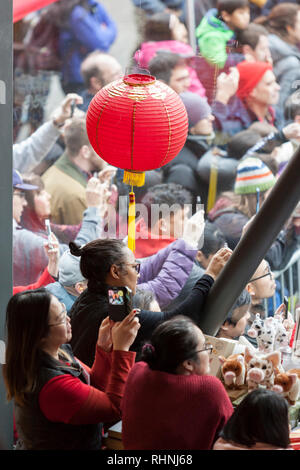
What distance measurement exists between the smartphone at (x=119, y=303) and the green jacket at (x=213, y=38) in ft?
9.63

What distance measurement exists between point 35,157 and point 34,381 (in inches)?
128

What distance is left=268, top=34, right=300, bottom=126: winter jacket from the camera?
476 cm

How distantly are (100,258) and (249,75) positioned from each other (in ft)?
9.18

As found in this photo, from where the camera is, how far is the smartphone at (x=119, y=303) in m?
2.17

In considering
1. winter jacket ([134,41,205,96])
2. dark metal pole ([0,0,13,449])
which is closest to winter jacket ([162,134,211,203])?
winter jacket ([134,41,205,96])

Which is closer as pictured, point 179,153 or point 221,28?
point 221,28

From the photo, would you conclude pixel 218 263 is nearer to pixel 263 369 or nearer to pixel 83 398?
pixel 263 369

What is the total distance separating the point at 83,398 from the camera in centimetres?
196

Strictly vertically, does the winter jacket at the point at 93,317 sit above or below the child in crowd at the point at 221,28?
below

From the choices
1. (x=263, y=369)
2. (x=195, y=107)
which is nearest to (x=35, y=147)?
(x=195, y=107)

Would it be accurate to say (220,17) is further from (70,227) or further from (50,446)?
(50,446)

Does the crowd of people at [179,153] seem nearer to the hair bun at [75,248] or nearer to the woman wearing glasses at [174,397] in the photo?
the hair bun at [75,248]

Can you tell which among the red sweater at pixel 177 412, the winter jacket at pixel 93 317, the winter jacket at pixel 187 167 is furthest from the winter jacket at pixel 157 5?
the red sweater at pixel 177 412

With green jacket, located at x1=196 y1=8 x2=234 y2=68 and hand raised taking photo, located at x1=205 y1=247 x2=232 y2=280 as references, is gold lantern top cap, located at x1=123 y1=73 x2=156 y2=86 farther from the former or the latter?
green jacket, located at x1=196 y1=8 x2=234 y2=68
